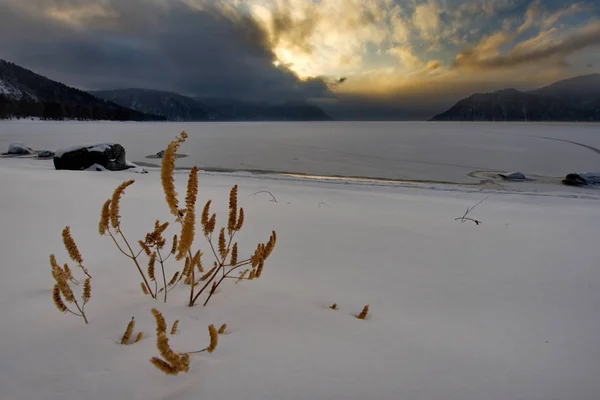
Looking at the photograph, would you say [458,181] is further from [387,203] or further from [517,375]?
[517,375]

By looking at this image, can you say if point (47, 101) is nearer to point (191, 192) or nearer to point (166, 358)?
point (191, 192)

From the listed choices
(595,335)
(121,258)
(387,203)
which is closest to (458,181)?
(387,203)

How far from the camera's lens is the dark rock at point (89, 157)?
10.8 m

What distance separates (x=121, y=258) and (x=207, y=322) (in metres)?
1.18

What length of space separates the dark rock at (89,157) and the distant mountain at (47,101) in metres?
112

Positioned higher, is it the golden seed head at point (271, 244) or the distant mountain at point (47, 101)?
the distant mountain at point (47, 101)

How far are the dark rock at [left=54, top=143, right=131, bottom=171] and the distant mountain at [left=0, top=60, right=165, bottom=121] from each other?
112 metres

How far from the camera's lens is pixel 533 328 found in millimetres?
1841

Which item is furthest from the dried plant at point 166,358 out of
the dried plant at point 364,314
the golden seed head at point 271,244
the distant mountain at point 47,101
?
the distant mountain at point 47,101

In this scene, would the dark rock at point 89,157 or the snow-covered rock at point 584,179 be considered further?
the dark rock at point 89,157

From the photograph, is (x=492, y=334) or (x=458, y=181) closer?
(x=492, y=334)

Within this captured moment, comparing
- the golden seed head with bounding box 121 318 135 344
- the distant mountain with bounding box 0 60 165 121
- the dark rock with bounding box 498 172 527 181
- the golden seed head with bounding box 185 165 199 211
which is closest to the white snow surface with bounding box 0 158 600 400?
the golden seed head with bounding box 121 318 135 344

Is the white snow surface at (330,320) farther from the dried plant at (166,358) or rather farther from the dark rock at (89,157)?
the dark rock at (89,157)

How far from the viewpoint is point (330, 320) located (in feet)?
5.62
